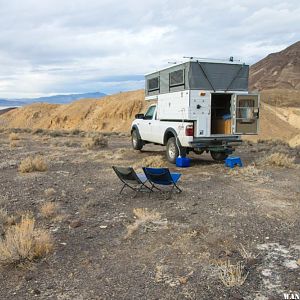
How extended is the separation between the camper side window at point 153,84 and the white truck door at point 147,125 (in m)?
0.63

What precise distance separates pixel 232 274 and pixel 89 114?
5694 centimetres

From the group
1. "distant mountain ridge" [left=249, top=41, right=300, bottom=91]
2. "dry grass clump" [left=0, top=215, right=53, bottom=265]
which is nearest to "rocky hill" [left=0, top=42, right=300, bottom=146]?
"dry grass clump" [left=0, top=215, right=53, bottom=265]

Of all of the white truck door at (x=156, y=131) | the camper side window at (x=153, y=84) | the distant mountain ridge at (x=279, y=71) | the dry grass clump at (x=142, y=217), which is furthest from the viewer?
the distant mountain ridge at (x=279, y=71)

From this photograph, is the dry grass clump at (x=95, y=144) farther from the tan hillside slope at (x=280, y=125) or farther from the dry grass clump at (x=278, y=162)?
the tan hillside slope at (x=280, y=125)

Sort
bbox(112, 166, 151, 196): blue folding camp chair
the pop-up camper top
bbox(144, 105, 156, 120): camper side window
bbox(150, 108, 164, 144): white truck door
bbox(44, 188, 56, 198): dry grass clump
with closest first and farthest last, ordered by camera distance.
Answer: bbox(112, 166, 151, 196): blue folding camp chair < bbox(44, 188, 56, 198): dry grass clump < the pop-up camper top < bbox(150, 108, 164, 144): white truck door < bbox(144, 105, 156, 120): camper side window

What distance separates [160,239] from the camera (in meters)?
5.96

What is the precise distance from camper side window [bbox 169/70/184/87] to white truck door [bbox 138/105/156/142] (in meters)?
1.87

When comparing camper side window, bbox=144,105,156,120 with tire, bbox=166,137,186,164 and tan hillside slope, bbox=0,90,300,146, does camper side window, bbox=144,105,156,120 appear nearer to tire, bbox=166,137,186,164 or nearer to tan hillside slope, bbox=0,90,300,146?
tire, bbox=166,137,186,164

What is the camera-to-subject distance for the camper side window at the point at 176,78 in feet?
40.8

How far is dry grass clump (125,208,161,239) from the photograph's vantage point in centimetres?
642

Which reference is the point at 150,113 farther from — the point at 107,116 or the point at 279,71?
the point at 279,71

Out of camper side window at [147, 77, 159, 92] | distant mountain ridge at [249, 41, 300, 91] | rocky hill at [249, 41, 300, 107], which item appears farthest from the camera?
distant mountain ridge at [249, 41, 300, 91]

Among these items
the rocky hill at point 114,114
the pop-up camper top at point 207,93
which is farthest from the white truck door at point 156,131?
the rocky hill at point 114,114

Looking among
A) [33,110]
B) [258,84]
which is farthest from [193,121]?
[258,84]
